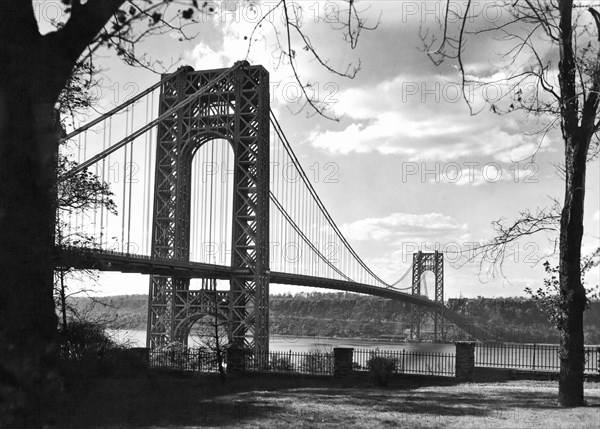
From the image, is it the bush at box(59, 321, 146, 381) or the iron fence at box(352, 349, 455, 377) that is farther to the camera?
the iron fence at box(352, 349, 455, 377)

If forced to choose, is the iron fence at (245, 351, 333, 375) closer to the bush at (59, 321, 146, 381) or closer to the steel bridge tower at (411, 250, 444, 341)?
the bush at (59, 321, 146, 381)

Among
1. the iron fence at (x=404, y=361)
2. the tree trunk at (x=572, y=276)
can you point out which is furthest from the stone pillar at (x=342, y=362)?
the tree trunk at (x=572, y=276)

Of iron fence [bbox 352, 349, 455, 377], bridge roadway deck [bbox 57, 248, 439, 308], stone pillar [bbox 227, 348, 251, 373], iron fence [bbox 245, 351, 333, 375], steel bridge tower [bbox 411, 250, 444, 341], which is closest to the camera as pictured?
bridge roadway deck [bbox 57, 248, 439, 308]

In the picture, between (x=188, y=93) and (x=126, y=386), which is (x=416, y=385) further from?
(x=188, y=93)

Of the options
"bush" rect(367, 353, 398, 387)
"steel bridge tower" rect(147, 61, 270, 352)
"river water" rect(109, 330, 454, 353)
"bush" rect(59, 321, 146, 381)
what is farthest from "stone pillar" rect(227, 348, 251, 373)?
Result: "river water" rect(109, 330, 454, 353)

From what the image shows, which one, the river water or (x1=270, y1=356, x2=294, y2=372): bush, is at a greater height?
(x1=270, y1=356, x2=294, y2=372): bush

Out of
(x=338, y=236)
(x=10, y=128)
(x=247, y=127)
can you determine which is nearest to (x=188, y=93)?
(x=247, y=127)

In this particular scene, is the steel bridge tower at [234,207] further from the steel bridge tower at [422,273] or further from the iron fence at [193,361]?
the steel bridge tower at [422,273]

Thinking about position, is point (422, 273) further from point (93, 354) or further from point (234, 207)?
point (93, 354)
